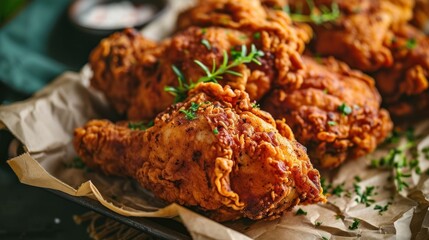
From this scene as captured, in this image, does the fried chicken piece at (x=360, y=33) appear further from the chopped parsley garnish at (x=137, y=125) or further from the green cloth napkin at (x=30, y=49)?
the green cloth napkin at (x=30, y=49)

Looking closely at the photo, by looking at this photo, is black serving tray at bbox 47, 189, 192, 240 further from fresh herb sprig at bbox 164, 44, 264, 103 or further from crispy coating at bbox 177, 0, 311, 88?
crispy coating at bbox 177, 0, 311, 88

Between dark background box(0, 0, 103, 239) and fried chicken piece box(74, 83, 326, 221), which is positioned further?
dark background box(0, 0, 103, 239)

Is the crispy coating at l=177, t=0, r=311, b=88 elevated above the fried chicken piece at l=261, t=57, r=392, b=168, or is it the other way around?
the crispy coating at l=177, t=0, r=311, b=88

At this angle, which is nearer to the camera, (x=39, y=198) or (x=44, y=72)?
(x=39, y=198)

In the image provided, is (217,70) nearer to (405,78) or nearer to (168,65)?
(168,65)

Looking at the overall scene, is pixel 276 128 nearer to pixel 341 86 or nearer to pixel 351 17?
pixel 341 86

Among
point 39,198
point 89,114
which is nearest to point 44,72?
point 89,114

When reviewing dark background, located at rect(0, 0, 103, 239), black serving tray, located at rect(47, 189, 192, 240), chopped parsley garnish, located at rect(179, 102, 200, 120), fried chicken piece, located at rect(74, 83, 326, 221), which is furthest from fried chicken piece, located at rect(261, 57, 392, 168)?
dark background, located at rect(0, 0, 103, 239)
